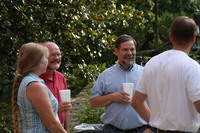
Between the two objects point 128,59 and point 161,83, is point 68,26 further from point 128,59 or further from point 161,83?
point 161,83

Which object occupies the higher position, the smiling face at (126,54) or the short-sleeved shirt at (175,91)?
the smiling face at (126,54)

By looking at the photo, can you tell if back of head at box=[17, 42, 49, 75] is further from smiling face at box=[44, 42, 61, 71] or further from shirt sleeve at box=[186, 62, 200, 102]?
shirt sleeve at box=[186, 62, 200, 102]

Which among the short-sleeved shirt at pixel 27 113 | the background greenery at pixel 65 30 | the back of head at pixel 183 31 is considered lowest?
the short-sleeved shirt at pixel 27 113

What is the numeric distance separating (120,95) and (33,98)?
1.24 metres

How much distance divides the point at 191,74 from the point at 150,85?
16.5 inches

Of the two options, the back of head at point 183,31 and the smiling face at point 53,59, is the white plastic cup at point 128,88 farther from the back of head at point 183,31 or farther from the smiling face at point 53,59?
the back of head at point 183,31

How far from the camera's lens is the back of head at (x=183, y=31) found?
3623 millimetres

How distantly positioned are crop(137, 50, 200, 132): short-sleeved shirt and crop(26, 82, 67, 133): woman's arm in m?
0.82

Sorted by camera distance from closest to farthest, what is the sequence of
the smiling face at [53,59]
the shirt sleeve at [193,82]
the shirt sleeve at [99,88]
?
the shirt sleeve at [193,82]
the smiling face at [53,59]
the shirt sleeve at [99,88]

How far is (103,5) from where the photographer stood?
8648 mm

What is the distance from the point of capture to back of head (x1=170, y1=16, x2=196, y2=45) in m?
3.62

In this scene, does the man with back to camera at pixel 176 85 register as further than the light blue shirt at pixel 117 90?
No

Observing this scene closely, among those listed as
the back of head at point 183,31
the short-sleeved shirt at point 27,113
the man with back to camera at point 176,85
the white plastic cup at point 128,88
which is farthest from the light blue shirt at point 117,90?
the back of head at point 183,31

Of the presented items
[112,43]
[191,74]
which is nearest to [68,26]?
[112,43]
